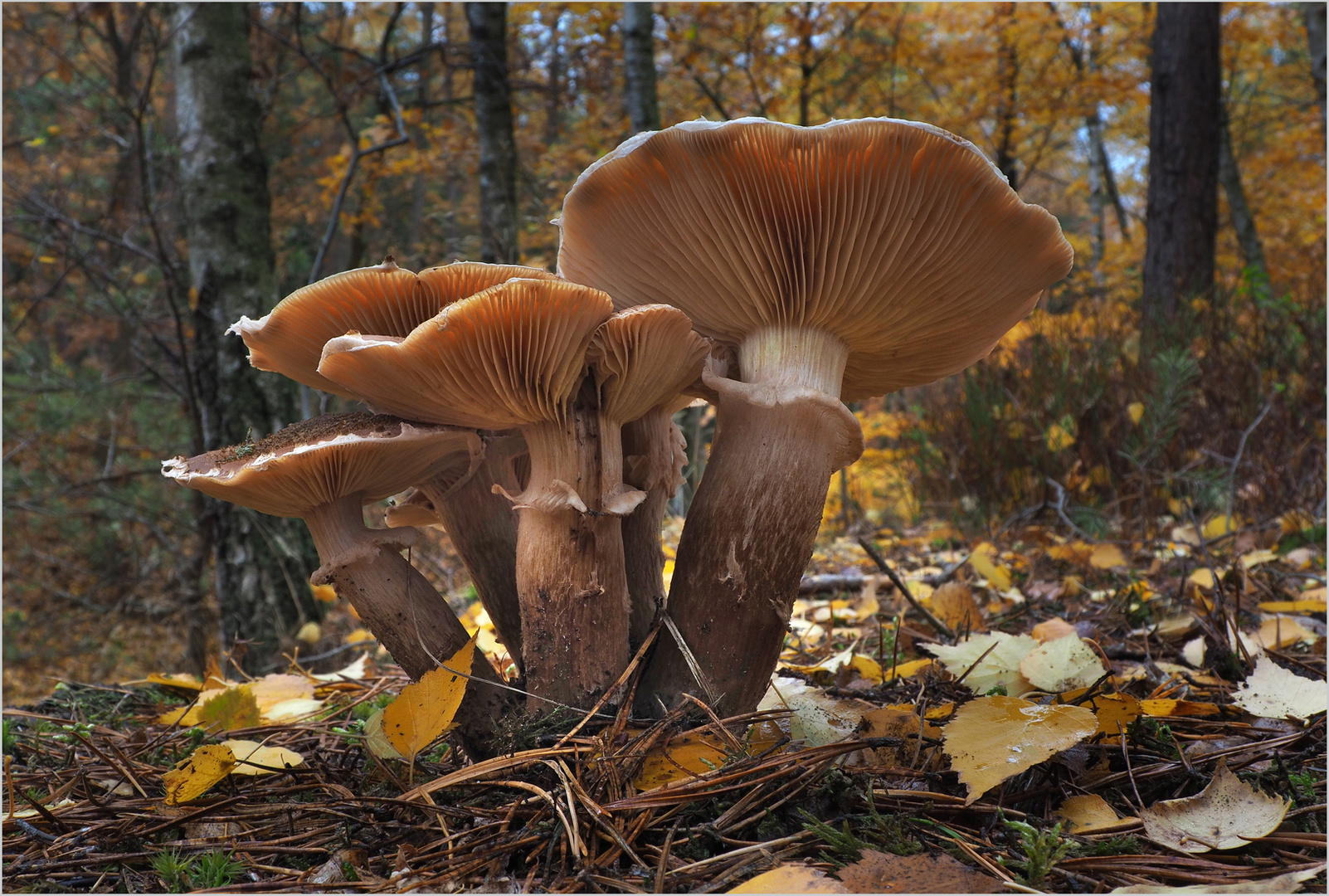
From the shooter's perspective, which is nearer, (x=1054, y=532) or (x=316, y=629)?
(x=316, y=629)

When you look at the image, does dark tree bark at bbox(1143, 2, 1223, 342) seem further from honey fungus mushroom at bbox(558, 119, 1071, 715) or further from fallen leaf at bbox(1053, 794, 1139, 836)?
fallen leaf at bbox(1053, 794, 1139, 836)

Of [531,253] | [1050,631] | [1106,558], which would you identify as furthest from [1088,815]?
[531,253]

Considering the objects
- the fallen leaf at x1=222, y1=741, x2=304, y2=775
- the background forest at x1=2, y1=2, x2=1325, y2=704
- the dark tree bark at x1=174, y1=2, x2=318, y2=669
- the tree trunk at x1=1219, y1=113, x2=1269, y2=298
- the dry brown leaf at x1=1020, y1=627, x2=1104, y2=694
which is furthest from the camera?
the tree trunk at x1=1219, y1=113, x2=1269, y2=298

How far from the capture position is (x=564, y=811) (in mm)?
1509

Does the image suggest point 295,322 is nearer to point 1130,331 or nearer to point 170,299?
point 170,299

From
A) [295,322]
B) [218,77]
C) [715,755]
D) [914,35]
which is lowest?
[715,755]

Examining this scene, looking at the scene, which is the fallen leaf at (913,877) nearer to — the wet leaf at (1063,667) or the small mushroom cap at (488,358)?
the wet leaf at (1063,667)

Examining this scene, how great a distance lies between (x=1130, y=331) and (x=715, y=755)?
6388mm

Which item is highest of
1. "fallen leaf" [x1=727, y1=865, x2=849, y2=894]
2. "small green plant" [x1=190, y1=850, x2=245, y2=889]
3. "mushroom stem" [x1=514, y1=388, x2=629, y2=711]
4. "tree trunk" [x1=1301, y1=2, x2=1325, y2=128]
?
"tree trunk" [x1=1301, y1=2, x2=1325, y2=128]

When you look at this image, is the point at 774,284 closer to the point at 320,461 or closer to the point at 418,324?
the point at 418,324

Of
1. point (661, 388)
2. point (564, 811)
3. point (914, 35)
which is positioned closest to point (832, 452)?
point (661, 388)

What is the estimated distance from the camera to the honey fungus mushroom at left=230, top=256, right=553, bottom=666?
178 centimetres

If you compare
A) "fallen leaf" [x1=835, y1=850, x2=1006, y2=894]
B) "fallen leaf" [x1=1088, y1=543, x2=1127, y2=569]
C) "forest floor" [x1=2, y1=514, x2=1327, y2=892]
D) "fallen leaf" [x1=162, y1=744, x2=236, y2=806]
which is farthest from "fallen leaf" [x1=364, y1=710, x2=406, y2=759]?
"fallen leaf" [x1=1088, y1=543, x2=1127, y2=569]

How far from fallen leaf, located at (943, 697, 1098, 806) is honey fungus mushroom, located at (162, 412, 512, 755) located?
42.7 inches
